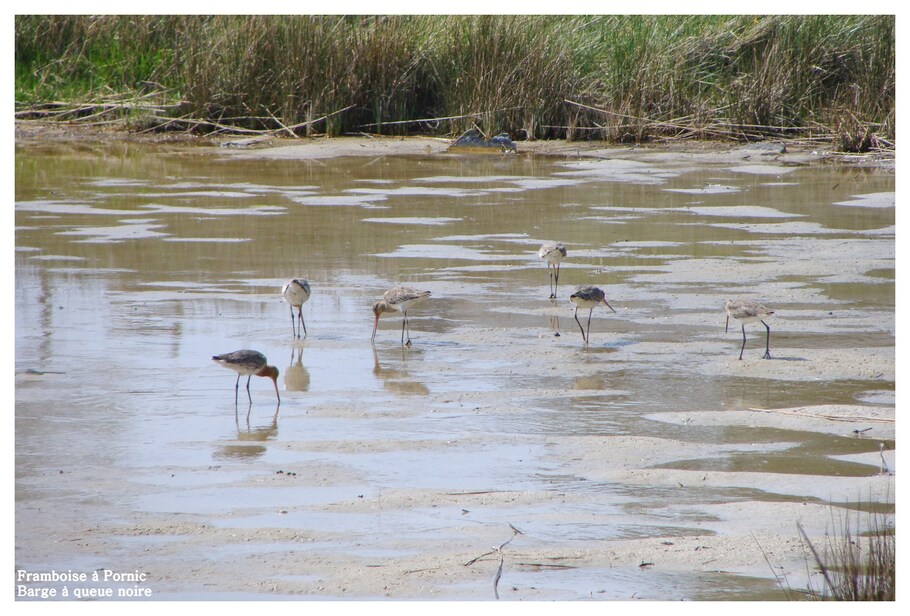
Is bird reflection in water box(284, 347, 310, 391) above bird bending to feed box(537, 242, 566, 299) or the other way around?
the other way around

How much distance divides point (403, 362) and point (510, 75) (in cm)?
1468

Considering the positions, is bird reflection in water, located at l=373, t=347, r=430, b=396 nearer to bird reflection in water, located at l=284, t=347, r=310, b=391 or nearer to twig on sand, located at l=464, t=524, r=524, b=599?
bird reflection in water, located at l=284, t=347, r=310, b=391

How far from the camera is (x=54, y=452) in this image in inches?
255

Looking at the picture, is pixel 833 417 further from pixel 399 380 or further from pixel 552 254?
pixel 552 254

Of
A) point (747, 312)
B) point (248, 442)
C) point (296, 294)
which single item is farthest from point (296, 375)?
point (747, 312)

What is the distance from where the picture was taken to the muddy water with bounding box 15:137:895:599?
5387mm

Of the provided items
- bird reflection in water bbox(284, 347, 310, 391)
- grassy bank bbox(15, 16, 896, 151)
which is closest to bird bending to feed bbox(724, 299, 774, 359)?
bird reflection in water bbox(284, 347, 310, 391)

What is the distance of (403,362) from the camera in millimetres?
8523

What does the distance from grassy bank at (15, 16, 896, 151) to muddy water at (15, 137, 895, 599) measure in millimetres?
5249

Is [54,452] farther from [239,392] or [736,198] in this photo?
[736,198]

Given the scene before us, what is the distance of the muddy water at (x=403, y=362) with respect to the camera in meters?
5.39
